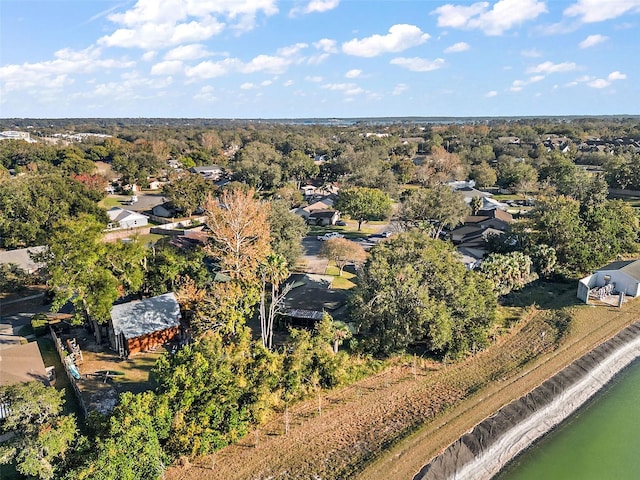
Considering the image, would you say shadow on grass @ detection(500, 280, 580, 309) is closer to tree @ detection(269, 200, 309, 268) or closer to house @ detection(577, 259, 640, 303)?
house @ detection(577, 259, 640, 303)

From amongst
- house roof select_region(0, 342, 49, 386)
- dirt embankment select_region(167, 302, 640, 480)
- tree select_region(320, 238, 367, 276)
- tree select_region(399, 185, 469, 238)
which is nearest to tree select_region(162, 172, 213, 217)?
tree select_region(320, 238, 367, 276)

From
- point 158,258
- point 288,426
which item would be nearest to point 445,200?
point 158,258

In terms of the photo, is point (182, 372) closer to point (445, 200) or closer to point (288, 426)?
point (288, 426)

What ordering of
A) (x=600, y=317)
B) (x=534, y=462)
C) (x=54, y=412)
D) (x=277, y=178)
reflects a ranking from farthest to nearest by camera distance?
(x=277, y=178) < (x=600, y=317) < (x=534, y=462) < (x=54, y=412)

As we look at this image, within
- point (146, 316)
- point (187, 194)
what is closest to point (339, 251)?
point (146, 316)

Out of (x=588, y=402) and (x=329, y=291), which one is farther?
(x=329, y=291)

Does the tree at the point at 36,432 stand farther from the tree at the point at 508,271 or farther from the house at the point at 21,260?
the tree at the point at 508,271

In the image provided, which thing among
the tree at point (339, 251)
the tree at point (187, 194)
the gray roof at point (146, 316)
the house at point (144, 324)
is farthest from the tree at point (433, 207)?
the tree at point (187, 194)
